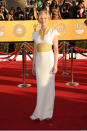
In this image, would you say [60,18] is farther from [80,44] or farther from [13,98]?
[13,98]

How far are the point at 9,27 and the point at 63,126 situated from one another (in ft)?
28.2

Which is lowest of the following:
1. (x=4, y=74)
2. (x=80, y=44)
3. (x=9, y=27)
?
(x=4, y=74)

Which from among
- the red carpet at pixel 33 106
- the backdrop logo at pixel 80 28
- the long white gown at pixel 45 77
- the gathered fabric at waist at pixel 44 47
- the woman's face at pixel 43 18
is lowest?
the red carpet at pixel 33 106

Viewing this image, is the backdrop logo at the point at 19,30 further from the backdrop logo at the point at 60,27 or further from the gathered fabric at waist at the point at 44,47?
the gathered fabric at waist at the point at 44,47

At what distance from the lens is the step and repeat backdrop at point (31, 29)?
11.0 metres

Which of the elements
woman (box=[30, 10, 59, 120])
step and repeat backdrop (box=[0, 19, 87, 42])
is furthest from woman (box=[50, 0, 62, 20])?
woman (box=[30, 10, 59, 120])

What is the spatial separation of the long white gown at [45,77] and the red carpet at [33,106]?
0.25 meters

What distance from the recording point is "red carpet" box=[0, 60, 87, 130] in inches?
133

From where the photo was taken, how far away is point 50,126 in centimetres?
332

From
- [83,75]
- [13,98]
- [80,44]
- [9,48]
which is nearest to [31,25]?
[9,48]

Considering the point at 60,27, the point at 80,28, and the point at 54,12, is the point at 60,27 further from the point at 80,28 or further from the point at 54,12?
the point at 80,28

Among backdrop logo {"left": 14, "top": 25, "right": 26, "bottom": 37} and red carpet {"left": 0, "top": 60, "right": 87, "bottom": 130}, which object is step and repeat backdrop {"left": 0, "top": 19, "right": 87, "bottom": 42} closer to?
backdrop logo {"left": 14, "top": 25, "right": 26, "bottom": 37}

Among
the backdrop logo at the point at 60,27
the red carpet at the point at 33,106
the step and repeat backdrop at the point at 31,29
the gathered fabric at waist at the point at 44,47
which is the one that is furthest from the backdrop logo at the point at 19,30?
the gathered fabric at waist at the point at 44,47

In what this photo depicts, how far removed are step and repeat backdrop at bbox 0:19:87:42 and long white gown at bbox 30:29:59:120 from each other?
7.87 m
